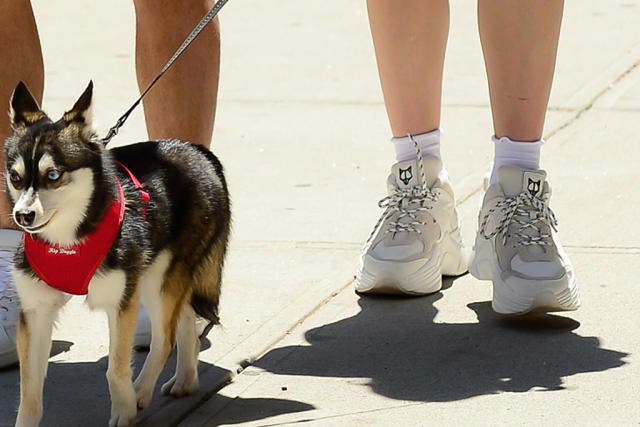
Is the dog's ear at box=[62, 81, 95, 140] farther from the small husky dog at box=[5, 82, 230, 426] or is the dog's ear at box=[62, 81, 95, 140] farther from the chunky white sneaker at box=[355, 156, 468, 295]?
the chunky white sneaker at box=[355, 156, 468, 295]

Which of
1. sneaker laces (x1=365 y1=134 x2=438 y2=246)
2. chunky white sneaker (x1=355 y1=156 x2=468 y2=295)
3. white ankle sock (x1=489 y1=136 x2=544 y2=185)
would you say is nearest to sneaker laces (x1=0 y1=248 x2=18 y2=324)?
chunky white sneaker (x1=355 y1=156 x2=468 y2=295)

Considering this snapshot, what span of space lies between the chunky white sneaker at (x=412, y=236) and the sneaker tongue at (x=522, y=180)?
0.30m

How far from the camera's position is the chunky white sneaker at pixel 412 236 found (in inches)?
172

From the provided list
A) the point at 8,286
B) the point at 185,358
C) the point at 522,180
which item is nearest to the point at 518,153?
the point at 522,180

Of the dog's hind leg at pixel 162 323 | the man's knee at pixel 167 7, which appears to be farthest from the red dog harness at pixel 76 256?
the man's knee at pixel 167 7

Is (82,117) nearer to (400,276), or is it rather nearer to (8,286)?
(8,286)

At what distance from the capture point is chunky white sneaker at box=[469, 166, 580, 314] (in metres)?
4.09

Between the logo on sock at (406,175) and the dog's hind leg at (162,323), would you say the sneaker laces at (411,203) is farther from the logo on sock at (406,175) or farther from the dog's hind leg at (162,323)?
the dog's hind leg at (162,323)

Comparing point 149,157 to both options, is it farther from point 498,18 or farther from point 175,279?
point 498,18

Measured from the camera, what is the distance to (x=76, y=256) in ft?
10.6

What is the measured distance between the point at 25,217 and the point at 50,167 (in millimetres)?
139

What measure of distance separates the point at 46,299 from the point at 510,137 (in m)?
1.74

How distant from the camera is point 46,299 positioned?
330cm

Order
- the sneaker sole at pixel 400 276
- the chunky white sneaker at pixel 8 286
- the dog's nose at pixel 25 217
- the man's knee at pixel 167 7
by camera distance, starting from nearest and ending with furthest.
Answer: the dog's nose at pixel 25 217 < the chunky white sneaker at pixel 8 286 < the man's knee at pixel 167 7 < the sneaker sole at pixel 400 276
